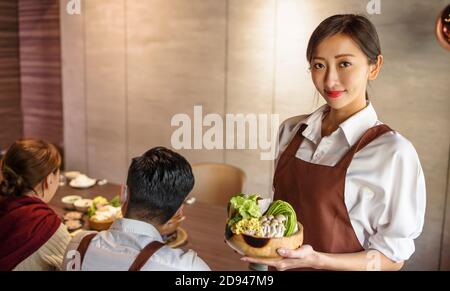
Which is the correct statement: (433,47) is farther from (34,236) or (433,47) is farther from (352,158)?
(34,236)

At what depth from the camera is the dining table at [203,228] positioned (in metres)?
1.42

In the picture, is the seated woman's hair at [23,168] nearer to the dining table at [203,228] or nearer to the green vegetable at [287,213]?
the dining table at [203,228]

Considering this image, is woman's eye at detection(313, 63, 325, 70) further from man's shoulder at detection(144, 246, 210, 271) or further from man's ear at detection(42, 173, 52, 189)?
man's ear at detection(42, 173, 52, 189)

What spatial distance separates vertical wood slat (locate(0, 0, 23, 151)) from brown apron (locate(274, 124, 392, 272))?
3014 millimetres

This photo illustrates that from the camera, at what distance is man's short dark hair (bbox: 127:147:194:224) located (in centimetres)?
105

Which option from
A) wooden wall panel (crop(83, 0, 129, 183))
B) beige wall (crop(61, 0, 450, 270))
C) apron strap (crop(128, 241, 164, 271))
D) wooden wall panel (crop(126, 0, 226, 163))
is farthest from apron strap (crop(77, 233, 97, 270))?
wooden wall panel (crop(83, 0, 129, 183))

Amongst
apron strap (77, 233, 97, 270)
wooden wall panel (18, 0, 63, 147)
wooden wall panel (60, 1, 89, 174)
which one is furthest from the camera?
wooden wall panel (18, 0, 63, 147)

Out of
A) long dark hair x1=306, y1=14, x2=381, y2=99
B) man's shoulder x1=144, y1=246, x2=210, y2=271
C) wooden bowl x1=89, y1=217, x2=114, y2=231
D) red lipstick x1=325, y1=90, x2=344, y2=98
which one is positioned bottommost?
wooden bowl x1=89, y1=217, x2=114, y2=231

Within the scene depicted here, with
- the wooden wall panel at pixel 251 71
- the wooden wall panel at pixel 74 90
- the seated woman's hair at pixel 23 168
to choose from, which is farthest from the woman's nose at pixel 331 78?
the wooden wall panel at pixel 74 90

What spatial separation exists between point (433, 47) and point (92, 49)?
2.04 meters

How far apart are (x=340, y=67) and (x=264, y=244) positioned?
383 mm

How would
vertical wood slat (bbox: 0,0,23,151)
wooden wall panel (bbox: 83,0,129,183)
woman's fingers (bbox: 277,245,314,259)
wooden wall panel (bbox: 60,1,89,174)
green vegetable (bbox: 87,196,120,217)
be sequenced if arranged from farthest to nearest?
vertical wood slat (bbox: 0,0,23,151) < wooden wall panel (bbox: 60,1,89,174) < wooden wall panel (bbox: 83,0,129,183) < green vegetable (bbox: 87,196,120,217) < woman's fingers (bbox: 277,245,314,259)
